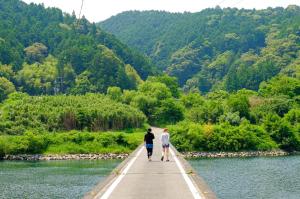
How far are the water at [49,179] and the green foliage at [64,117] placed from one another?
18543 mm

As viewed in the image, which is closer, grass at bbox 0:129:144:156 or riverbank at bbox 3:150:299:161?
riverbank at bbox 3:150:299:161

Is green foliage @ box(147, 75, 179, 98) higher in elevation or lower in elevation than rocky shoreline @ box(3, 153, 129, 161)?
higher

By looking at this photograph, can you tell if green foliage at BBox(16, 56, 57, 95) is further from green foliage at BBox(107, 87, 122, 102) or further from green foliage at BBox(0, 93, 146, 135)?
green foliage at BBox(0, 93, 146, 135)

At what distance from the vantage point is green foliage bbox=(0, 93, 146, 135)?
276 feet

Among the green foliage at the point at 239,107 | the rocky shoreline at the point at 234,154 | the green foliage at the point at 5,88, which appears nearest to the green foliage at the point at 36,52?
the green foliage at the point at 5,88

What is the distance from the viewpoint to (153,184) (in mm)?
18922

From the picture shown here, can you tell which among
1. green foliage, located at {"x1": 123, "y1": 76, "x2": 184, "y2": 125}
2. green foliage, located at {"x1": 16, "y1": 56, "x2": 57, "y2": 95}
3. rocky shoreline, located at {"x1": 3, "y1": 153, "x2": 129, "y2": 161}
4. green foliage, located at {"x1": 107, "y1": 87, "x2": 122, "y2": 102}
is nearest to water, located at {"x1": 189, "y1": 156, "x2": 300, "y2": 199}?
rocky shoreline, located at {"x1": 3, "y1": 153, "x2": 129, "y2": 161}

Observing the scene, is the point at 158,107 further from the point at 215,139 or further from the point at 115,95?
the point at 215,139

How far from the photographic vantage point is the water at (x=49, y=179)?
132 ft

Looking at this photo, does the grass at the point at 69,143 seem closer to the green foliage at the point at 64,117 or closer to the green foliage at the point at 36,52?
the green foliage at the point at 64,117

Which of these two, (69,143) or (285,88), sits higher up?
(285,88)

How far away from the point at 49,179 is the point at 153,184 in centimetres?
3187

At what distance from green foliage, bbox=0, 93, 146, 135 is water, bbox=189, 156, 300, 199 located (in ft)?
93.8

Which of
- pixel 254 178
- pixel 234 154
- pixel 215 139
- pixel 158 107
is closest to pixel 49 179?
pixel 254 178
